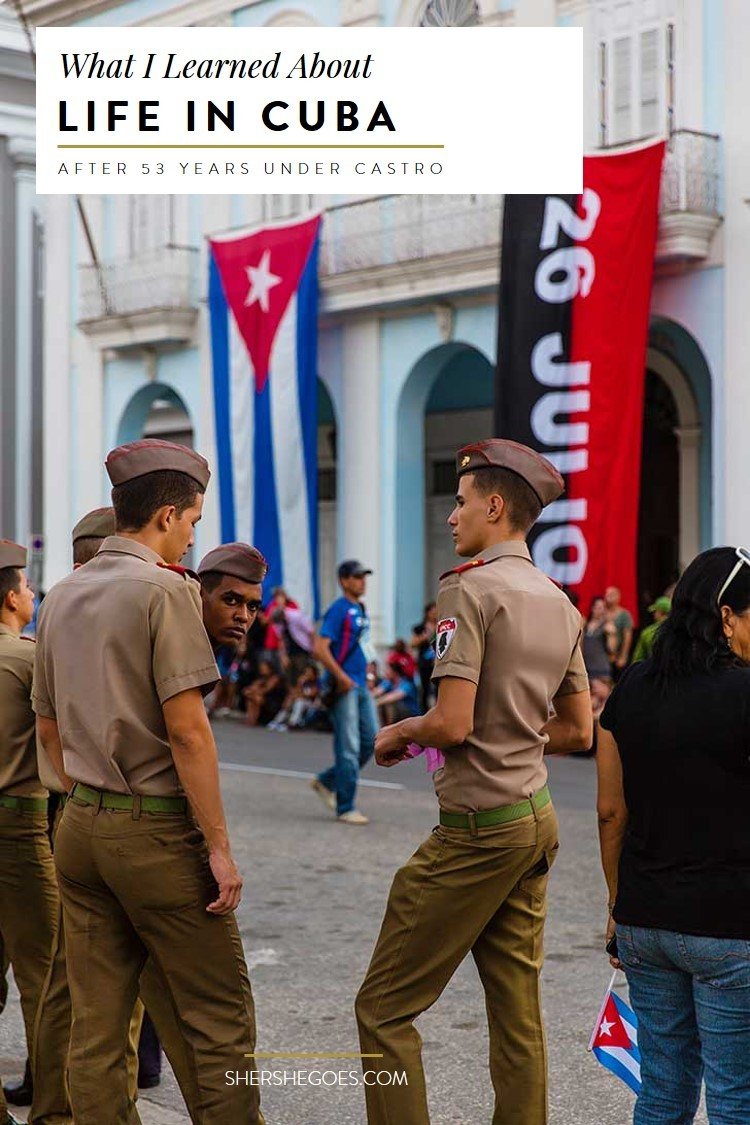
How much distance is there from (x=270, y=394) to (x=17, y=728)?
657 inches

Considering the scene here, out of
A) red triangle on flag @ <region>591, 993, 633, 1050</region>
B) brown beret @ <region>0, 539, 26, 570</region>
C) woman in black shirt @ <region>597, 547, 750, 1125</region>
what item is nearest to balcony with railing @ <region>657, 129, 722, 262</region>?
brown beret @ <region>0, 539, 26, 570</region>

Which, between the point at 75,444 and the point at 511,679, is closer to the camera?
the point at 511,679

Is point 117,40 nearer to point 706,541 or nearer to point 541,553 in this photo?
point 541,553

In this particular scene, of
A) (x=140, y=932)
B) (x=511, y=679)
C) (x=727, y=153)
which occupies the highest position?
(x=727, y=153)

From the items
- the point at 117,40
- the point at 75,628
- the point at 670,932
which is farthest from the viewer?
the point at 117,40

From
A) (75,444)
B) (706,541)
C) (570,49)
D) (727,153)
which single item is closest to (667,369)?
(706,541)

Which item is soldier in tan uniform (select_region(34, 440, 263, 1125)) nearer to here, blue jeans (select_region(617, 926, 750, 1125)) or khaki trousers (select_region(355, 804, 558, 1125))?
khaki trousers (select_region(355, 804, 558, 1125))

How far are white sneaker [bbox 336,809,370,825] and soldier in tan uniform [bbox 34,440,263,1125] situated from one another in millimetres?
7305

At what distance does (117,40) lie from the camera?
605 centimetres

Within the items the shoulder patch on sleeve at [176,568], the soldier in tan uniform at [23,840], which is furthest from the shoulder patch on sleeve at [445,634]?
the soldier in tan uniform at [23,840]

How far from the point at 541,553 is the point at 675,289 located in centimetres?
323

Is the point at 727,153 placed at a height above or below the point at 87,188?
above

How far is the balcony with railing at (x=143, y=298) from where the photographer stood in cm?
2395

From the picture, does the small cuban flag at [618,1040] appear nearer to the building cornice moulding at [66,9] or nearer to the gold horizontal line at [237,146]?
the gold horizontal line at [237,146]
